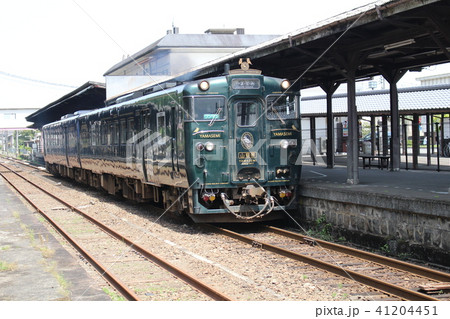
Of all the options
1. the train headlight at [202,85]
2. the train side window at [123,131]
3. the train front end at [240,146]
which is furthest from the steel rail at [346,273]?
the train side window at [123,131]

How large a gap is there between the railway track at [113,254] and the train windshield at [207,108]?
2.86 m

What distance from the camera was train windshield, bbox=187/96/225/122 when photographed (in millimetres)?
11664

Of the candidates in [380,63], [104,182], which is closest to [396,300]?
[380,63]

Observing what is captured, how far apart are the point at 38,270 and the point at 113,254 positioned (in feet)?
6.52

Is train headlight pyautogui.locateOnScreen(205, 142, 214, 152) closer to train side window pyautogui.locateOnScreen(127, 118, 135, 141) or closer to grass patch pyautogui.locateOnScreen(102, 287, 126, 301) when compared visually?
train side window pyautogui.locateOnScreen(127, 118, 135, 141)

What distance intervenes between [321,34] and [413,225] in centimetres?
408

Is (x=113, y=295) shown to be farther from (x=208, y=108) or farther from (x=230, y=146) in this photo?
(x=208, y=108)

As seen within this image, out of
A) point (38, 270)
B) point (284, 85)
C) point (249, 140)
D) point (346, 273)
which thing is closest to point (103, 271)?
point (38, 270)

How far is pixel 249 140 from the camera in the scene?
11953mm

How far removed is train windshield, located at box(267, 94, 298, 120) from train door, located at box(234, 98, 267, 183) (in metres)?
0.18

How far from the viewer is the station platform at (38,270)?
7.07 meters

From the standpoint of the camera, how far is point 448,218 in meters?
8.88

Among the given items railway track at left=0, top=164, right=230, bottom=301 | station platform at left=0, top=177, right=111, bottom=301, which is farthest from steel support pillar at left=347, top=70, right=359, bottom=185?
station platform at left=0, top=177, right=111, bottom=301
